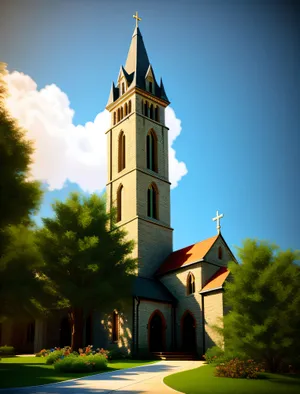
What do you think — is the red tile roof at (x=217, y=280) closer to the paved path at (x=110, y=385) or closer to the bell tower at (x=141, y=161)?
the bell tower at (x=141, y=161)

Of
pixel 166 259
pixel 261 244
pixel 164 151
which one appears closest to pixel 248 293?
pixel 261 244

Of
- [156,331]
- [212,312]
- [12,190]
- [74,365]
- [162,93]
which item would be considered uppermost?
[162,93]

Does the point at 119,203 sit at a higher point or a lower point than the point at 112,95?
lower

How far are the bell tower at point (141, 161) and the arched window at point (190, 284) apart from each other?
4518 mm

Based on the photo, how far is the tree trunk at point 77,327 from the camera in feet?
98.7

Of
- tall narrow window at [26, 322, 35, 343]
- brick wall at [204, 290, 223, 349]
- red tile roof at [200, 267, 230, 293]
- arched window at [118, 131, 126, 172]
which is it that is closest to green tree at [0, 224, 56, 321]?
brick wall at [204, 290, 223, 349]

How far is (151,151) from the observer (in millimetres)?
44844

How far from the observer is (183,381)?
1717 cm

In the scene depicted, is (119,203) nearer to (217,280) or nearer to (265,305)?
(217,280)

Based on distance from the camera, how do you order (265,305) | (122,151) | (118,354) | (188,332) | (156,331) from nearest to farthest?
(265,305) → (118,354) → (188,332) → (156,331) → (122,151)

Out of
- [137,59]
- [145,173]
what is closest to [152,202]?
[145,173]

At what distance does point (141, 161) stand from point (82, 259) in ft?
51.2

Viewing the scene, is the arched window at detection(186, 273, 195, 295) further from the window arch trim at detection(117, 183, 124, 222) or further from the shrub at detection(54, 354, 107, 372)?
the shrub at detection(54, 354, 107, 372)

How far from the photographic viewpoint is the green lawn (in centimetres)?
1531
